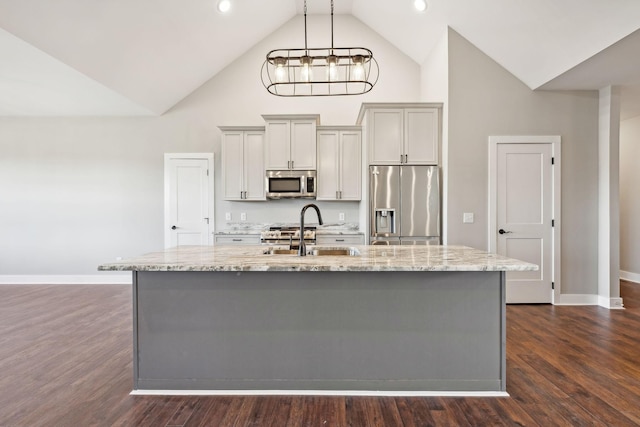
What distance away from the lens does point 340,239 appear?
16.2 ft

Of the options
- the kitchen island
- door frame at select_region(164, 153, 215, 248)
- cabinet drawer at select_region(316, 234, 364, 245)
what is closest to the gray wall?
cabinet drawer at select_region(316, 234, 364, 245)

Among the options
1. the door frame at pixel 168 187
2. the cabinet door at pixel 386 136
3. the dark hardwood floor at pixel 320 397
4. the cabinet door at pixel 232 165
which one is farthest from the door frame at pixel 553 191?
the door frame at pixel 168 187

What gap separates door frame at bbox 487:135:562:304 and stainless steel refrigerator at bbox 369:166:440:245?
2.05 ft

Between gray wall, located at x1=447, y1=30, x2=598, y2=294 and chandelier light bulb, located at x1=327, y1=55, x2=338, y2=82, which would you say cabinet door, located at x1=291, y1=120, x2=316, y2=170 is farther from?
chandelier light bulb, located at x1=327, y1=55, x2=338, y2=82

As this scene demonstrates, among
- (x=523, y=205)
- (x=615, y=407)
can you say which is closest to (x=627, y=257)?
(x=523, y=205)

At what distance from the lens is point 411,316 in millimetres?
2209

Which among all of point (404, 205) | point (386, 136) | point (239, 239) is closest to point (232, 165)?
point (239, 239)

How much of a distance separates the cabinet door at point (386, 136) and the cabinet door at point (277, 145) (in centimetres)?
125

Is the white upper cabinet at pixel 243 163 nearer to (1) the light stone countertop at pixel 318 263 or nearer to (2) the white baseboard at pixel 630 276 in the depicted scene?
(1) the light stone countertop at pixel 318 263

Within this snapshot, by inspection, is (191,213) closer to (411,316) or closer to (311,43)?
(311,43)

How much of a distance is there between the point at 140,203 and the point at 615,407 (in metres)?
5.85

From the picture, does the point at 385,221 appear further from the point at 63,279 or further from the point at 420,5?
the point at 63,279

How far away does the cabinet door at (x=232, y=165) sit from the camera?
5090mm

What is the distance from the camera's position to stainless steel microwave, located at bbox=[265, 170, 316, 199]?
498 cm
